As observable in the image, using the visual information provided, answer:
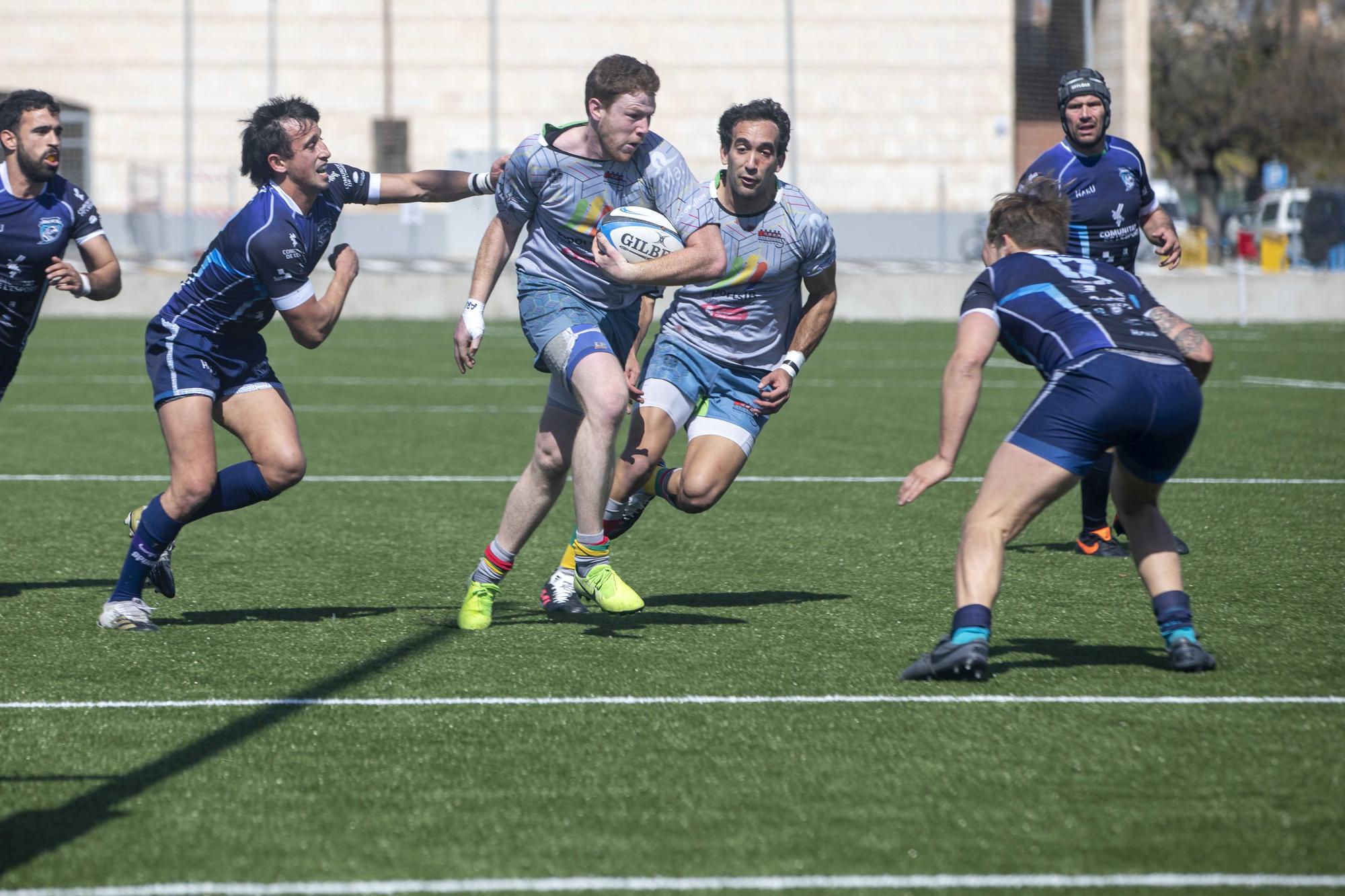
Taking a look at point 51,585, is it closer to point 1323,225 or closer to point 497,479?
point 497,479

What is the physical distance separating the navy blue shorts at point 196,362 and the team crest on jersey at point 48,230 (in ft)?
2.86

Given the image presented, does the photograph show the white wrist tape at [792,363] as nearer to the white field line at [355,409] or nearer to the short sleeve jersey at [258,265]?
the short sleeve jersey at [258,265]

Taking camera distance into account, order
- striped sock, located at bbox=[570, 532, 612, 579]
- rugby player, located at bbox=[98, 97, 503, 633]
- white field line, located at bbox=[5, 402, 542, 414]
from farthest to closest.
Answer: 1. white field line, located at bbox=[5, 402, 542, 414]
2. striped sock, located at bbox=[570, 532, 612, 579]
3. rugby player, located at bbox=[98, 97, 503, 633]

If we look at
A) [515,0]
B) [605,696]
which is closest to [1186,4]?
[515,0]

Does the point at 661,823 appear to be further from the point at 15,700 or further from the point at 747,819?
the point at 15,700

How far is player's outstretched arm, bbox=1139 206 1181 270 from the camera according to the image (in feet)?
27.1

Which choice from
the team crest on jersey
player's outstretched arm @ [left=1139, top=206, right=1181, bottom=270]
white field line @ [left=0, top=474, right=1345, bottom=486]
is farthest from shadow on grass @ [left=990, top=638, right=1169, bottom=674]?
white field line @ [left=0, top=474, right=1345, bottom=486]

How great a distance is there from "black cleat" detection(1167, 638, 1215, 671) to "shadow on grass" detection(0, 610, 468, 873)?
260cm

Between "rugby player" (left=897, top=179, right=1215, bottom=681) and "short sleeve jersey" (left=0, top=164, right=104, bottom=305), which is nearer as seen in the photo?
"rugby player" (left=897, top=179, right=1215, bottom=681)

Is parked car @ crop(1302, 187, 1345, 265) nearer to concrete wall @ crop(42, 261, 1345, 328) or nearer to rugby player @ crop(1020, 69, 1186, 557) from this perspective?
concrete wall @ crop(42, 261, 1345, 328)

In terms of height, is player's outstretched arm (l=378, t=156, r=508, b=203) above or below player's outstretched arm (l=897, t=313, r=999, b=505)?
above

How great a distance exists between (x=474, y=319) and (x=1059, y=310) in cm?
225

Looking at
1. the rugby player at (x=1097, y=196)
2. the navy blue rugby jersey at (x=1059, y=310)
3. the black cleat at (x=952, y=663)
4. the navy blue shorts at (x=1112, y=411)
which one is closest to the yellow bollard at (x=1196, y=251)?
the rugby player at (x=1097, y=196)

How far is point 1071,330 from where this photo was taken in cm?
528
